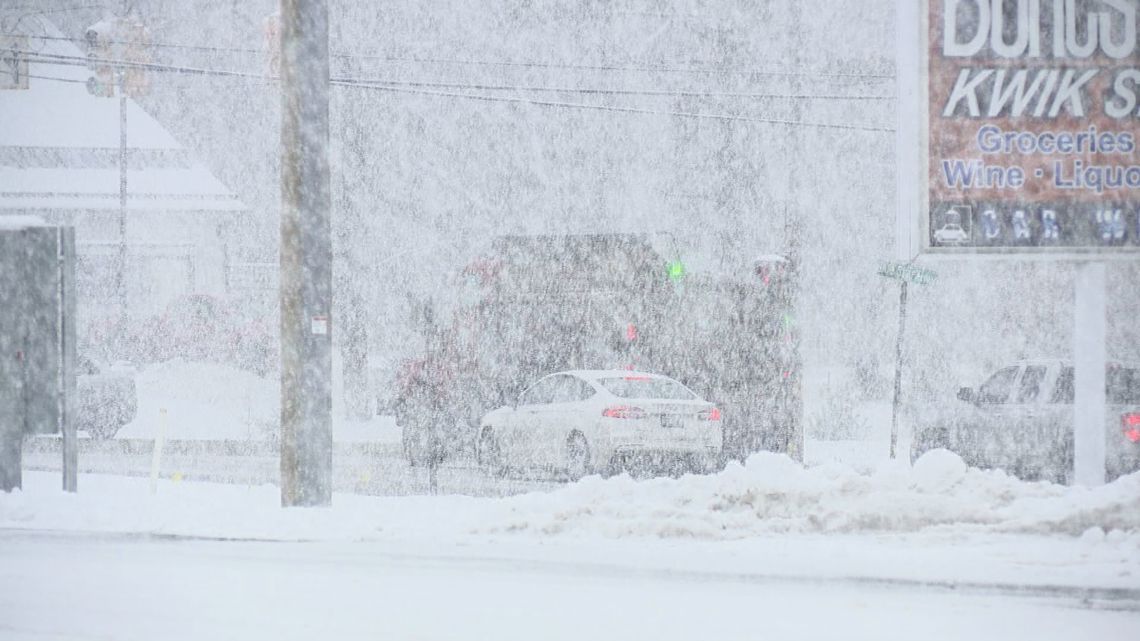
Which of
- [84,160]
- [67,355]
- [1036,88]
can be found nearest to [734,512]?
[1036,88]

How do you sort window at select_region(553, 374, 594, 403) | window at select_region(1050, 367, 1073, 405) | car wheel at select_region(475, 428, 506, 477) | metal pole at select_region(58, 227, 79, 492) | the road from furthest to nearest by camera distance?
car wheel at select_region(475, 428, 506, 477), window at select_region(553, 374, 594, 403), window at select_region(1050, 367, 1073, 405), metal pole at select_region(58, 227, 79, 492), the road

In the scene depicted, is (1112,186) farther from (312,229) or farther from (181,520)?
(181,520)

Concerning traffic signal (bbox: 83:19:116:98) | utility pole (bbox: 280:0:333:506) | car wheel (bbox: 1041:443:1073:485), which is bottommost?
car wheel (bbox: 1041:443:1073:485)

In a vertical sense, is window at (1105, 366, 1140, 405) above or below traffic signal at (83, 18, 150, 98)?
below

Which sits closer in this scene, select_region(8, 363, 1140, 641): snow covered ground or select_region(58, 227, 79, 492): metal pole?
select_region(8, 363, 1140, 641): snow covered ground

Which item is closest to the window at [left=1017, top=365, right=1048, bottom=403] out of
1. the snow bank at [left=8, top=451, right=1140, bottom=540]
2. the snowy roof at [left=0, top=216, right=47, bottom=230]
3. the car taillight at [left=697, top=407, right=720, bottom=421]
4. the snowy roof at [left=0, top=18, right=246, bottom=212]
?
the car taillight at [left=697, top=407, right=720, bottom=421]

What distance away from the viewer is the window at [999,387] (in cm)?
1642

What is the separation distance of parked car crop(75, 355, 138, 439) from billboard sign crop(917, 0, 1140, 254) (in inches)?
606

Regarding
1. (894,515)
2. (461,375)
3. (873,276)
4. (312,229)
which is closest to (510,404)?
(461,375)

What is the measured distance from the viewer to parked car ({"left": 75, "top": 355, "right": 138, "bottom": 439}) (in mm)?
23672

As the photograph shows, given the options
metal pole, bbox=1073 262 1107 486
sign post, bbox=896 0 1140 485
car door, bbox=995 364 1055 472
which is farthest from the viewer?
car door, bbox=995 364 1055 472

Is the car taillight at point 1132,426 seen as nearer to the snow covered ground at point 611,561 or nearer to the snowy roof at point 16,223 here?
the snow covered ground at point 611,561

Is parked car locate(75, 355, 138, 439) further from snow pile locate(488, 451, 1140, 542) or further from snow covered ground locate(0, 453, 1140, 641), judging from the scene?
snow pile locate(488, 451, 1140, 542)

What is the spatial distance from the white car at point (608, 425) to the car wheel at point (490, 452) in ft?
0.38
